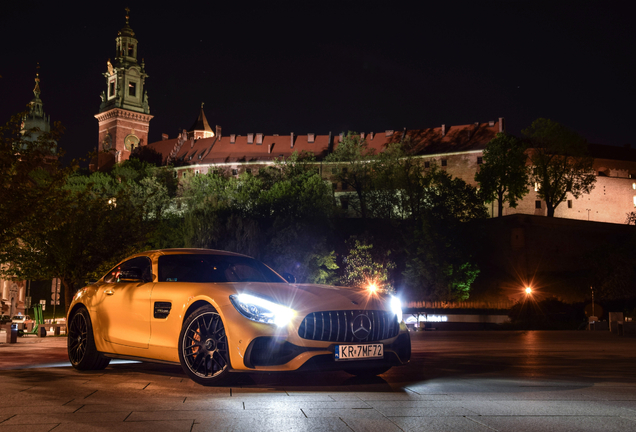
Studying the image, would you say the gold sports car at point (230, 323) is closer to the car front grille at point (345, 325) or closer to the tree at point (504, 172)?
the car front grille at point (345, 325)

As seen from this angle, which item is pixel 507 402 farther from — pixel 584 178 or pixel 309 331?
pixel 584 178

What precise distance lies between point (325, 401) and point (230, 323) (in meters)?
1.41

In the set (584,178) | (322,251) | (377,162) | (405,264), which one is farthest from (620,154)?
(322,251)

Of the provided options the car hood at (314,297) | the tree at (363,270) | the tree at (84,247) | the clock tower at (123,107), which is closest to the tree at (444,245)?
the tree at (363,270)

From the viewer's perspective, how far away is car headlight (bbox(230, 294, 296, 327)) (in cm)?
710

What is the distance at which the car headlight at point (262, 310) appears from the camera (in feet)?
23.3

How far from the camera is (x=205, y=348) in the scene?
7285mm

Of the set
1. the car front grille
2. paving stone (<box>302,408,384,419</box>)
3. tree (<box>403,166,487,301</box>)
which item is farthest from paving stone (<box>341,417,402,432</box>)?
tree (<box>403,166,487,301</box>)

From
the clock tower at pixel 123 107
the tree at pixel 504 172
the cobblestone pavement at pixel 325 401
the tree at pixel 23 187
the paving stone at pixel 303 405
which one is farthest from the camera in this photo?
the clock tower at pixel 123 107

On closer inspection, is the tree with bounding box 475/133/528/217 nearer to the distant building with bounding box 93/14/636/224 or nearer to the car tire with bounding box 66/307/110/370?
the distant building with bounding box 93/14/636/224

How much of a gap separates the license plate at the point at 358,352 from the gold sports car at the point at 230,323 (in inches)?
0.4

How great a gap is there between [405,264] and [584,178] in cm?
2352

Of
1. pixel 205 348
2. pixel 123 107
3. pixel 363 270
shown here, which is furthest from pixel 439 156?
pixel 205 348

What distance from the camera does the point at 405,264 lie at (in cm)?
6588
